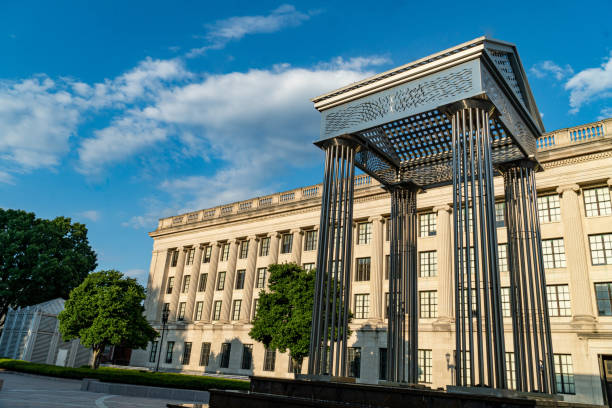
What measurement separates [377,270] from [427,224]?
16.9ft

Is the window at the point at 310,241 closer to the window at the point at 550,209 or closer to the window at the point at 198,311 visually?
the window at the point at 198,311

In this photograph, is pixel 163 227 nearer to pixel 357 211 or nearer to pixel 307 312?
pixel 357 211

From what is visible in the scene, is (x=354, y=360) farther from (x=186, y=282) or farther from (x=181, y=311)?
(x=186, y=282)

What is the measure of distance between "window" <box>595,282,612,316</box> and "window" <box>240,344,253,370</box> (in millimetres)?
26532

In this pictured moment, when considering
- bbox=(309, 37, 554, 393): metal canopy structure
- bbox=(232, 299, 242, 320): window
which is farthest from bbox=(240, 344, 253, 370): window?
bbox=(309, 37, 554, 393): metal canopy structure

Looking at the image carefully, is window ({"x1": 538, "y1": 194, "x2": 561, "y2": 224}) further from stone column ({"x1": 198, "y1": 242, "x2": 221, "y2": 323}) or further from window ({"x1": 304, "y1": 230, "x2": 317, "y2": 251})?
stone column ({"x1": 198, "y1": 242, "x2": 221, "y2": 323})

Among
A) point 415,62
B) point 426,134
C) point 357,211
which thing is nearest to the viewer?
point 415,62

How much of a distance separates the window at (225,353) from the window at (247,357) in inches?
63.1

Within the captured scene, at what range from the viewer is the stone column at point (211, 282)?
4388 centimetres

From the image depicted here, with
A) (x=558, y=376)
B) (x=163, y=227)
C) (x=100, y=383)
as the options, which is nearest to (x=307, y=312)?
(x=100, y=383)

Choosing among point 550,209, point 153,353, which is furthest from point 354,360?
point 153,353

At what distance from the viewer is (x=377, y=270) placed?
1336 inches

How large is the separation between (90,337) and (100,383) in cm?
807

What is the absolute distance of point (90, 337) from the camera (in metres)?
31.4
